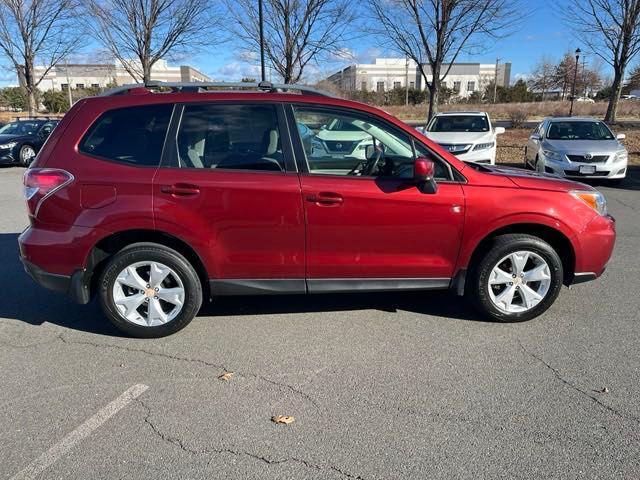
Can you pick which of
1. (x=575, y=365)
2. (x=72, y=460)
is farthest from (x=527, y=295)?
(x=72, y=460)

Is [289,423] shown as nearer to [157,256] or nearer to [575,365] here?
[157,256]

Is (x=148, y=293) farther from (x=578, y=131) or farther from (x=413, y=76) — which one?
(x=413, y=76)

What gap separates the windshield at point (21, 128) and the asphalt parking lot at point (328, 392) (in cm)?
1474

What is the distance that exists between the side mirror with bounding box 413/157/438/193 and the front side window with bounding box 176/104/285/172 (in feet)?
3.20

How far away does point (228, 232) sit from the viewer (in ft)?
12.1

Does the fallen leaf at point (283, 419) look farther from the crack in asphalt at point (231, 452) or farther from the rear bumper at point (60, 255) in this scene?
the rear bumper at point (60, 255)

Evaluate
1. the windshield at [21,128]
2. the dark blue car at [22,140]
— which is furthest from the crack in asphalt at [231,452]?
the windshield at [21,128]

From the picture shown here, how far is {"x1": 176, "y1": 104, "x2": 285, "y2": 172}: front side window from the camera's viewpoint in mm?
3705

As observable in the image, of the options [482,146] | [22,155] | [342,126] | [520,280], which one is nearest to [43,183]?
[342,126]

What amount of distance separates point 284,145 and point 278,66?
16.1 m

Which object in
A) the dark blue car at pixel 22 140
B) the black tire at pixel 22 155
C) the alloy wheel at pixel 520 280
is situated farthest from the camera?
the black tire at pixel 22 155

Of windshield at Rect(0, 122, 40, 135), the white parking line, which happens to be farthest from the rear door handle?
windshield at Rect(0, 122, 40, 135)

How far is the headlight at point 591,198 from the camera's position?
13.0ft

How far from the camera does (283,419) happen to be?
2.79 meters
